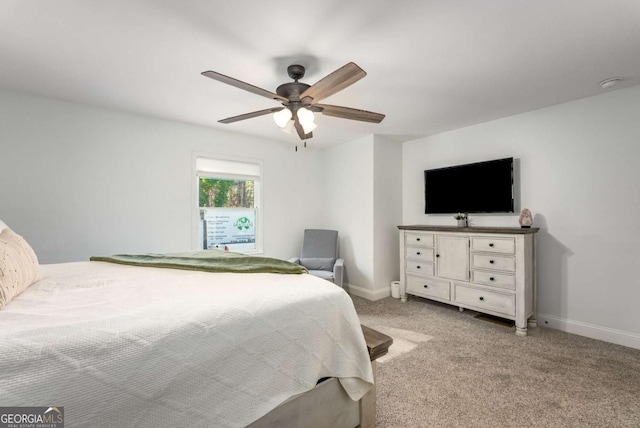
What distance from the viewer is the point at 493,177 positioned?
3.37 m

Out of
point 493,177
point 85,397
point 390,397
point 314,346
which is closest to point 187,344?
point 85,397

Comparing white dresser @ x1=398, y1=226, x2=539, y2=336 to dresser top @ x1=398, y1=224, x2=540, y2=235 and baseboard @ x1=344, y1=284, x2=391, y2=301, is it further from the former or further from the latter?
baseboard @ x1=344, y1=284, x2=391, y2=301

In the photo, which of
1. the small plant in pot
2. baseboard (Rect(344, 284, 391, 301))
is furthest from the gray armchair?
the small plant in pot

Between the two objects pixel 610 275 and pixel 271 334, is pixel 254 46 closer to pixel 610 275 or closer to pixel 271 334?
pixel 271 334

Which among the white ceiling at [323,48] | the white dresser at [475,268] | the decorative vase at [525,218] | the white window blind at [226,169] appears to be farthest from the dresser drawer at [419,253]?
the white window blind at [226,169]

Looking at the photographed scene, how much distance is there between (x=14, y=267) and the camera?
127cm

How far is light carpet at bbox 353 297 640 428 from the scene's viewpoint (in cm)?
166

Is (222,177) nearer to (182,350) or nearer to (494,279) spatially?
(182,350)

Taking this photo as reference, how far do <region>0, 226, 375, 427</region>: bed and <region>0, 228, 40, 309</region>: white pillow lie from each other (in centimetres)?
5

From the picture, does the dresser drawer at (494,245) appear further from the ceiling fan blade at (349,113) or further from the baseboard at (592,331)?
the ceiling fan blade at (349,113)

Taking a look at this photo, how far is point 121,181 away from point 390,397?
11.0 ft

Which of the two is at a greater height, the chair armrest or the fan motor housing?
the fan motor housing

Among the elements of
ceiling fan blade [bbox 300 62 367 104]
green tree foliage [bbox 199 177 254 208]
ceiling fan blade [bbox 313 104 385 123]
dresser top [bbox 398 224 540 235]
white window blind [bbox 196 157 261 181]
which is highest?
A: ceiling fan blade [bbox 300 62 367 104]
